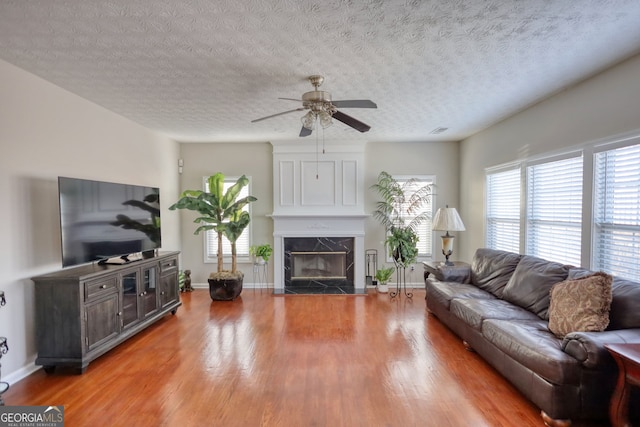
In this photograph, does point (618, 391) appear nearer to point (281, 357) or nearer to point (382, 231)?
point (281, 357)

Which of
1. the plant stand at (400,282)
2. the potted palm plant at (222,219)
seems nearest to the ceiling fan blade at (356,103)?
the potted palm plant at (222,219)

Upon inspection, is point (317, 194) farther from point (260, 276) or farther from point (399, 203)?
point (260, 276)

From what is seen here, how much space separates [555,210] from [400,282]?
10.1ft

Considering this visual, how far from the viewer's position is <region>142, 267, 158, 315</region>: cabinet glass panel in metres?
3.87

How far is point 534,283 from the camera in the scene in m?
3.23

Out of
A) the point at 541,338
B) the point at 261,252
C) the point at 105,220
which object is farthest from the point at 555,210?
the point at 105,220

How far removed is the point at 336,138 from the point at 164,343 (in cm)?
413

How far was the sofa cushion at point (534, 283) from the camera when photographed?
10.0 ft

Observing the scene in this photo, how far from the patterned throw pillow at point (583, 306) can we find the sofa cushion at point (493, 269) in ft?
3.66

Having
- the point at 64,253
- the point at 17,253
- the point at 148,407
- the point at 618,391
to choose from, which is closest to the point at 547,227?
the point at 618,391

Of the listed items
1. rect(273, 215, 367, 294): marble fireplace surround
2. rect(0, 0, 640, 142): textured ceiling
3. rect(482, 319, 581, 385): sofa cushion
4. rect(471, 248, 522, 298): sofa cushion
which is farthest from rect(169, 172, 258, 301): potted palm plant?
rect(482, 319, 581, 385): sofa cushion

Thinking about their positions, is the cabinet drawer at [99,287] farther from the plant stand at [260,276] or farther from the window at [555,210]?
the window at [555,210]

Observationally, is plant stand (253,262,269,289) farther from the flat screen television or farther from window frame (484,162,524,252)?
window frame (484,162,524,252)

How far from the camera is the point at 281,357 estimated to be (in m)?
3.19
